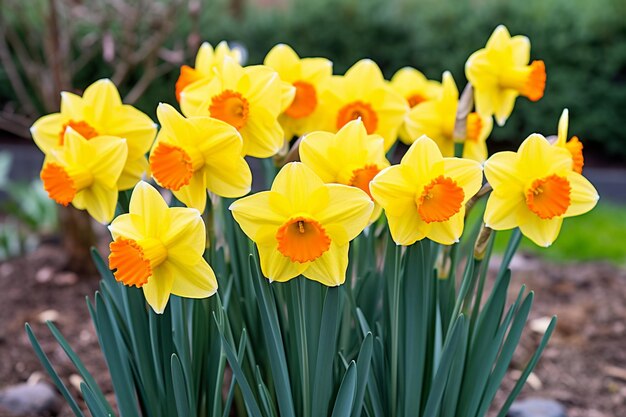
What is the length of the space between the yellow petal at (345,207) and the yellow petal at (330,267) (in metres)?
0.04

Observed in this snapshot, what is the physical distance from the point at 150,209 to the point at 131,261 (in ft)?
0.37

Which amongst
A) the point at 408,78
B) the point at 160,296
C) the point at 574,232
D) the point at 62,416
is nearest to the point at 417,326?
the point at 160,296

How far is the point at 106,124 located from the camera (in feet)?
4.75

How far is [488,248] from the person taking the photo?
1.49 meters

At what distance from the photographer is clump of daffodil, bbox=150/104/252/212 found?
1.20 m

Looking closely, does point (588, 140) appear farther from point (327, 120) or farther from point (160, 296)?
point (160, 296)

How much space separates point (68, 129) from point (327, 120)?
54 cm

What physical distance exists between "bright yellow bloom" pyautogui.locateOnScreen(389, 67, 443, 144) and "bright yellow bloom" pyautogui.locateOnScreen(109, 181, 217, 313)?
0.69 metres

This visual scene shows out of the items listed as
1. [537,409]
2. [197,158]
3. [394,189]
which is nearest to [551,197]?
[394,189]

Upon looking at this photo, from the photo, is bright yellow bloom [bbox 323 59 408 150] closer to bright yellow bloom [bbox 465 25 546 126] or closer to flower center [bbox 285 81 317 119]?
flower center [bbox 285 81 317 119]

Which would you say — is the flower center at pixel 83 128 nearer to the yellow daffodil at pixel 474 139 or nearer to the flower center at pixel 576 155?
the yellow daffodil at pixel 474 139

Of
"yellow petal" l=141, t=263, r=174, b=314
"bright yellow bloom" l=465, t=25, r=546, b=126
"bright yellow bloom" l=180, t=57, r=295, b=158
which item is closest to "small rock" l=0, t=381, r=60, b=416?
"yellow petal" l=141, t=263, r=174, b=314

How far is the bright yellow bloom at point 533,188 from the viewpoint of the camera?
3.99 feet

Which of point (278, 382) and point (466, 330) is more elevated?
point (466, 330)
